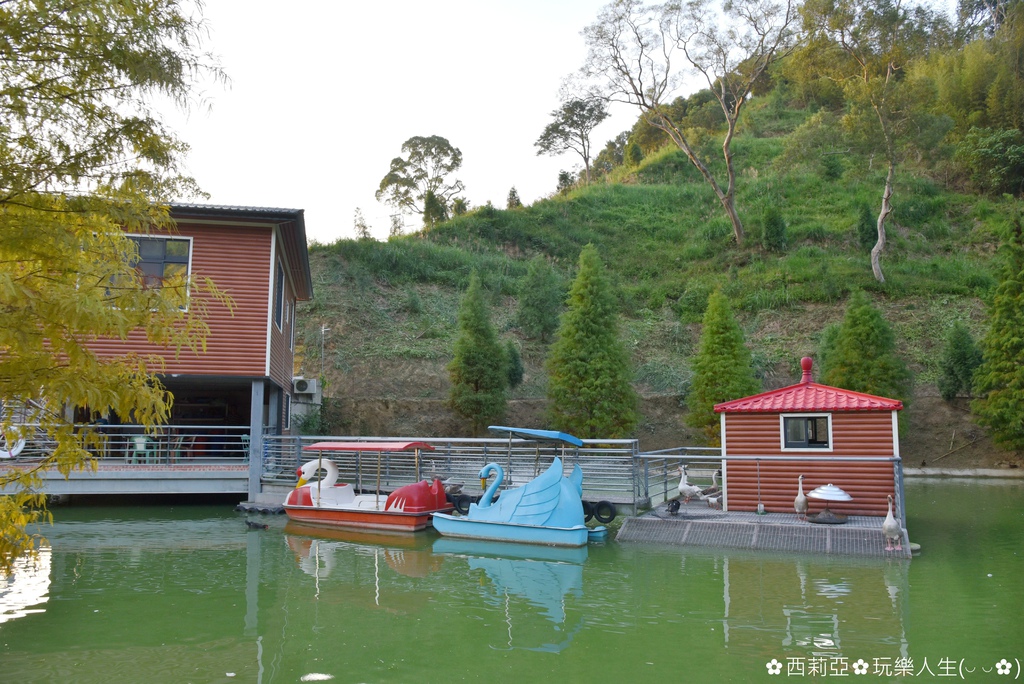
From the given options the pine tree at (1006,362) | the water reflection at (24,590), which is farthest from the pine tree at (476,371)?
the pine tree at (1006,362)

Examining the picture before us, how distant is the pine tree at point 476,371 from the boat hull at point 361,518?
9731 millimetres

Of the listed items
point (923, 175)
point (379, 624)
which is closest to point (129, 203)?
point (379, 624)

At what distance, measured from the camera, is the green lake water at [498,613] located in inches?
268

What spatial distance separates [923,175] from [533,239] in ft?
81.9

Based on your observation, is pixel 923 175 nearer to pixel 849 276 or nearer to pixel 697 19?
pixel 849 276

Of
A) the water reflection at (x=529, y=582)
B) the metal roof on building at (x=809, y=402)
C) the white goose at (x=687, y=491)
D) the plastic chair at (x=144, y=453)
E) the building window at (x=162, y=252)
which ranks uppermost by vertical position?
the building window at (x=162, y=252)

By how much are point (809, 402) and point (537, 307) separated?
68.4 ft

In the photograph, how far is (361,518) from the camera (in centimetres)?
1517

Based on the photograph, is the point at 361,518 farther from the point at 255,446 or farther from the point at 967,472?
the point at 967,472

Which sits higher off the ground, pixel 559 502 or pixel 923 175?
pixel 923 175

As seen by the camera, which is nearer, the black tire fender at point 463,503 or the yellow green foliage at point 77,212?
the yellow green foliage at point 77,212

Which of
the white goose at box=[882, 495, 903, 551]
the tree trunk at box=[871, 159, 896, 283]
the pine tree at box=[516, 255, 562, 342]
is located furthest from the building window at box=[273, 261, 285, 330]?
the tree trunk at box=[871, 159, 896, 283]

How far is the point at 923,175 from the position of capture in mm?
46812

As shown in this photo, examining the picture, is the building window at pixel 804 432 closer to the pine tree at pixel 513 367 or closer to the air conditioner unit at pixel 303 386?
the pine tree at pixel 513 367
